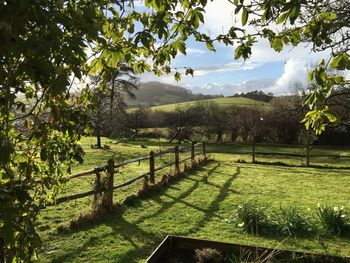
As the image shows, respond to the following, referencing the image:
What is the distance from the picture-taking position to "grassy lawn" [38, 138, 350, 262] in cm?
611

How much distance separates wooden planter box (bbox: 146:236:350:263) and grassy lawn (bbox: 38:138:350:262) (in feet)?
2.64

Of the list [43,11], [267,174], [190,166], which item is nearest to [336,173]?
[267,174]

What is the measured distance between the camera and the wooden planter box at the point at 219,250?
4438 millimetres

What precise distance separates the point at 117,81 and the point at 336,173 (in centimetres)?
2666

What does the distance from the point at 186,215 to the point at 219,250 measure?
348 cm

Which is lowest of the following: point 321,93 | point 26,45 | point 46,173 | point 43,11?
point 46,173

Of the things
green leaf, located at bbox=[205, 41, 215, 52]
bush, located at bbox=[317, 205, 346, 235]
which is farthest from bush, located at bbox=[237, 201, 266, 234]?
green leaf, located at bbox=[205, 41, 215, 52]

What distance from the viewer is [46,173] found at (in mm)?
2740

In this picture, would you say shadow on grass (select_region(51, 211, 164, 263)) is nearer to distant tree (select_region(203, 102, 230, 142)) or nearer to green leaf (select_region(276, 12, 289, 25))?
green leaf (select_region(276, 12, 289, 25))

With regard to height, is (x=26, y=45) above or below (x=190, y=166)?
above

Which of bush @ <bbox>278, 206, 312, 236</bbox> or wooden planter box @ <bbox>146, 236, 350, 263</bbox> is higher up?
wooden planter box @ <bbox>146, 236, 350, 263</bbox>

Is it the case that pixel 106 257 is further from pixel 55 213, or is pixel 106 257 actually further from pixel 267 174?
pixel 267 174

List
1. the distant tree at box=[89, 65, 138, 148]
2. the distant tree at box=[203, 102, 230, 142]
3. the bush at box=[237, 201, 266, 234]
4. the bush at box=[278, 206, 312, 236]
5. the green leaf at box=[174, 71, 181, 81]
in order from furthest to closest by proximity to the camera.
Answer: the distant tree at box=[203, 102, 230, 142] → the distant tree at box=[89, 65, 138, 148] → the bush at box=[237, 201, 266, 234] → the bush at box=[278, 206, 312, 236] → the green leaf at box=[174, 71, 181, 81]

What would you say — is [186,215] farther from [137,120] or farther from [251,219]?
[137,120]
